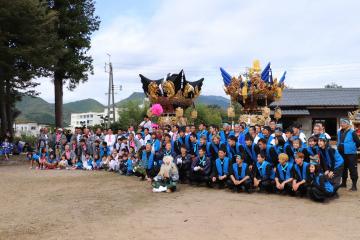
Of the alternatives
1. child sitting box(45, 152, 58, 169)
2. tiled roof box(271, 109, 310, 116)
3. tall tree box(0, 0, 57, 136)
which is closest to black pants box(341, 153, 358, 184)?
child sitting box(45, 152, 58, 169)

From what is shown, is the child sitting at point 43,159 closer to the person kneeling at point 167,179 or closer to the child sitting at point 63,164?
the child sitting at point 63,164

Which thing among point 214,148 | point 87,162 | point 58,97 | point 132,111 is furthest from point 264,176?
point 132,111

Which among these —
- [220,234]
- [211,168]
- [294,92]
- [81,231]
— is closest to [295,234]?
[220,234]

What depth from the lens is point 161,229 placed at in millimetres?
5773

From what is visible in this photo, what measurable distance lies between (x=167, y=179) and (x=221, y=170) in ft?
4.18

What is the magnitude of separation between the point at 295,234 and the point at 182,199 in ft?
9.84

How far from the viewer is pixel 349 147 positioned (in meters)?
8.82

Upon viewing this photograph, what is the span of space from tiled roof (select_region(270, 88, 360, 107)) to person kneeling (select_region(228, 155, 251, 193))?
49.3 feet

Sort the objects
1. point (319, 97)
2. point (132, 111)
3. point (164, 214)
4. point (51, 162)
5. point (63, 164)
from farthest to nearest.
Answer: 1. point (132, 111)
2. point (319, 97)
3. point (51, 162)
4. point (63, 164)
5. point (164, 214)

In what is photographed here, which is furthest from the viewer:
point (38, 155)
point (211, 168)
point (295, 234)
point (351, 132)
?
point (38, 155)

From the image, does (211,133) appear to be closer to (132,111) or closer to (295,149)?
(295,149)

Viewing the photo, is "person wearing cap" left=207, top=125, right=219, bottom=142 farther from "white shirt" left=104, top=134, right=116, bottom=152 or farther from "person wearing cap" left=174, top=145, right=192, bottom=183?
"white shirt" left=104, top=134, right=116, bottom=152

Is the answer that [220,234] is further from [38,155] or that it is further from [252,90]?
[38,155]

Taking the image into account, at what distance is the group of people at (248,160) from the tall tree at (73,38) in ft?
31.5
